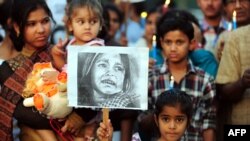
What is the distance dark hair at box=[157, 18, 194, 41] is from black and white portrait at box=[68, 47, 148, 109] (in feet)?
2.67

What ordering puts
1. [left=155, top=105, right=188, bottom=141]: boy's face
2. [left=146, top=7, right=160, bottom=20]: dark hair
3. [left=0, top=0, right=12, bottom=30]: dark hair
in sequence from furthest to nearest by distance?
1. [left=146, top=7, right=160, bottom=20]: dark hair
2. [left=0, top=0, right=12, bottom=30]: dark hair
3. [left=155, top=105, right=188, bottom=141]: boy's face

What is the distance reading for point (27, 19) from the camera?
5.23 meters

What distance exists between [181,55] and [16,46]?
3.86ft

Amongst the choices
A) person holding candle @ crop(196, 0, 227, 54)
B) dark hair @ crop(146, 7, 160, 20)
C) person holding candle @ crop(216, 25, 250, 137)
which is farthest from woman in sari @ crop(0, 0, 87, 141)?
dark hair @ crop(146, 7, 160, 20)

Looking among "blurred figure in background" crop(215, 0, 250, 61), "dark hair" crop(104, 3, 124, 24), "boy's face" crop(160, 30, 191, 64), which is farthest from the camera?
"dark hair" crop(104, 3, 124, 24)

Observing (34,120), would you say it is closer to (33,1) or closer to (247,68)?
(33,1)

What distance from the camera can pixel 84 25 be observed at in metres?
5.01

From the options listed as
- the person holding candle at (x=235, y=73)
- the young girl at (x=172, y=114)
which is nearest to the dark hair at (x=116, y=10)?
the person holding candle at (x=235, y=73)

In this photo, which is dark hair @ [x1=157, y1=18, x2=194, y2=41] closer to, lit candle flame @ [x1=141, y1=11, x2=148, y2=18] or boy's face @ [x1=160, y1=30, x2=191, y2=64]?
boy's face @ [x1=160, y1=30, x2=191, y2=64]

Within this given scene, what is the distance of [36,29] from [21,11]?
0.17 metres

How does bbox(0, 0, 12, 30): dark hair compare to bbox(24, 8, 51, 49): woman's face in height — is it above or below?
above

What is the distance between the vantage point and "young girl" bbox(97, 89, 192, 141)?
4.86 metres

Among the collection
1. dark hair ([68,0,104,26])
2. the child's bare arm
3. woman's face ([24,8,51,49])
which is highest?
dark hair ([68,0,104,26])

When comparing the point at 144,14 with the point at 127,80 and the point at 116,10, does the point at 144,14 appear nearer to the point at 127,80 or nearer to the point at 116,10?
the point at 116,10
